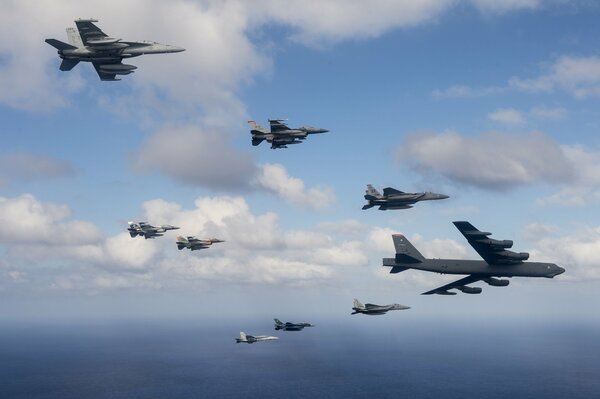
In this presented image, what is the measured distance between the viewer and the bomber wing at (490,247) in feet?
270

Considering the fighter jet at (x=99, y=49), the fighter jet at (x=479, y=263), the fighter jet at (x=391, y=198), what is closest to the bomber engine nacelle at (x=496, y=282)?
the fighter jet at (x=479, y=263)

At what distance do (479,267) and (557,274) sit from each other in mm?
13881

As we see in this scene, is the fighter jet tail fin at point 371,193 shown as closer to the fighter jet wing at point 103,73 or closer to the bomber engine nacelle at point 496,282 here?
the bomber engine nacelle at point 496,282

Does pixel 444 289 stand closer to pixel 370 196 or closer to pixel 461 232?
pixel 461 232

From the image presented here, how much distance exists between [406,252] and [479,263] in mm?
13987

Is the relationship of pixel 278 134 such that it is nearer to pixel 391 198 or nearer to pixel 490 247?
pixel 391 198

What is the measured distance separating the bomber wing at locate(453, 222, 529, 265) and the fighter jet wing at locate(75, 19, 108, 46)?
2599 inches

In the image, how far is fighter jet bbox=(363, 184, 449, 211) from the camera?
91438 mm

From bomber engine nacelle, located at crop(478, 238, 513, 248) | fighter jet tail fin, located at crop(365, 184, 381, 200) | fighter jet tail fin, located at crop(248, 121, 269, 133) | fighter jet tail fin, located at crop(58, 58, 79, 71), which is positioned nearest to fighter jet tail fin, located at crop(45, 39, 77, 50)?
fighter jet tail fin, located at crop(58, 58, 79, 71)

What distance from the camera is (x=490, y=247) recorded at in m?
83.7

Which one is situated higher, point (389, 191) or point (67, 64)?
point (67, 64)

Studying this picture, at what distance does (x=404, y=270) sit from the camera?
90.0 meters

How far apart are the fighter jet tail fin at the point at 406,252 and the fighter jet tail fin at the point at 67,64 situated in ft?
211

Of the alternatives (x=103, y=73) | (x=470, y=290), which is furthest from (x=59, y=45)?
(x=470, y=290)
